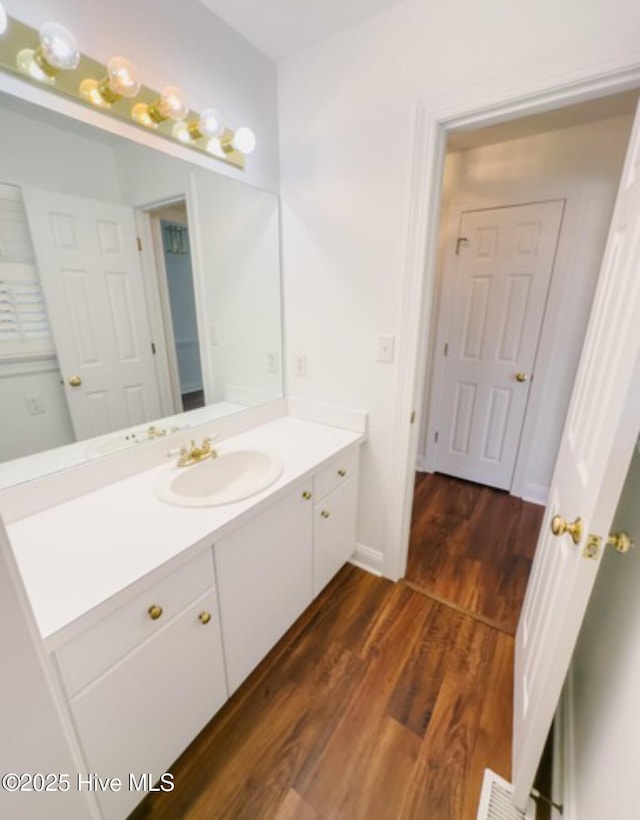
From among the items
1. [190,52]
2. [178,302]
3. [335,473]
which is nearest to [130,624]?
[335,473]

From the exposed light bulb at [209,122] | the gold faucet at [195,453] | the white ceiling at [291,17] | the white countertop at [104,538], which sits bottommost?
the white countertop at [104,538]

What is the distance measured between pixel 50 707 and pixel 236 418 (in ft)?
3.93

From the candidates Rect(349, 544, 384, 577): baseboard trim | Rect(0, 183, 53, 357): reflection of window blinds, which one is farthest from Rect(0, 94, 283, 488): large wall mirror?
Rect(349, 544, 384, 577): baseboard trim

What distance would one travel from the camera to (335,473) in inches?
61.3

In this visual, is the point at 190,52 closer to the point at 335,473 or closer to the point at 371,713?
the point at 335,473

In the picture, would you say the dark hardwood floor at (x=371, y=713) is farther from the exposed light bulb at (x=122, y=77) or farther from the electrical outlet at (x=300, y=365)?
the exposed light bulb at (x=122, y=77)

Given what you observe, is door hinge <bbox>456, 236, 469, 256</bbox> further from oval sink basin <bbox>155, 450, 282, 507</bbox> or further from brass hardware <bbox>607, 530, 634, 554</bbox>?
brass hardware <bbox>607, 530, 634, 554</bbox>

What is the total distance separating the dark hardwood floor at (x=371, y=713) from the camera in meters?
1.04

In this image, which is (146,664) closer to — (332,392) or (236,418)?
(236,418)

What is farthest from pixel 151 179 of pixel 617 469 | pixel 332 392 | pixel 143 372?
pixel 617 469

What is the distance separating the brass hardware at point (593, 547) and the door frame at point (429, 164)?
88 centimetres

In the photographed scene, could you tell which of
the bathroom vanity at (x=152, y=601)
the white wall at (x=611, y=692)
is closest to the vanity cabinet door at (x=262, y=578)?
the bathroom vanity at (x=152, y=601)

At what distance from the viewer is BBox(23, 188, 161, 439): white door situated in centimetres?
106

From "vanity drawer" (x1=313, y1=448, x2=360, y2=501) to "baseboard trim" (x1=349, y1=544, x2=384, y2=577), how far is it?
0.48m
